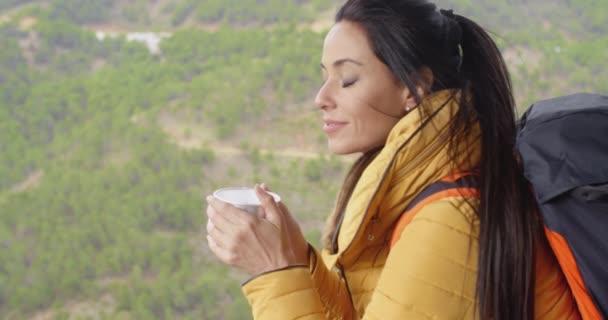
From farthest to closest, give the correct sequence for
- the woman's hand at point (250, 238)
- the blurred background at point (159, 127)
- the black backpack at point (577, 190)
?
1. the blurred background at point (159, 127)
2. the woman's hand at point (250, 238)
3. the black backpack at point (577, 190)

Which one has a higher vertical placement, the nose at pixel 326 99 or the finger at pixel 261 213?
the nose at pixel 326 99

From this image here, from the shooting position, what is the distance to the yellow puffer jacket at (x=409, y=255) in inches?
21.5

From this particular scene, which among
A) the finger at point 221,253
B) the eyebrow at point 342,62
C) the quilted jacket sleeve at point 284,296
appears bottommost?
the quilted jacket sleeve at point 284,296

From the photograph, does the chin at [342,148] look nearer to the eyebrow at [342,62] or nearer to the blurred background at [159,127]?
the eyebrow at [342,62]

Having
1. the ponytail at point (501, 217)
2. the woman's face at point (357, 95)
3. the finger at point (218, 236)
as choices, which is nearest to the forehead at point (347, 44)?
the woman's face at point (357, 95)

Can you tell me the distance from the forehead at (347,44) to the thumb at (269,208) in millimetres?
169

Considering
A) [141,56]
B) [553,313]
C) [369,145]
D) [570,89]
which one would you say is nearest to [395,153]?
[369,145]

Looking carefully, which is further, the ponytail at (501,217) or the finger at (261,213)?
the finger at (261,213)

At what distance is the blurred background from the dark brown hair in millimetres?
3389

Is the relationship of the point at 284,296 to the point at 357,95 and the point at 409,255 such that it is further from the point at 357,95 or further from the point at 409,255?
the point at 357,95

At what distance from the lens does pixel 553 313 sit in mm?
598

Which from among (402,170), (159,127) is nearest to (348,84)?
(402,170)

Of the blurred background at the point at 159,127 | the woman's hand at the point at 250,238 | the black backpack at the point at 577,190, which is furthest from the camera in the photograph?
the blurred background at the point at 159,127

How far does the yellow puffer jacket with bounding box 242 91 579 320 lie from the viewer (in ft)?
1.79
